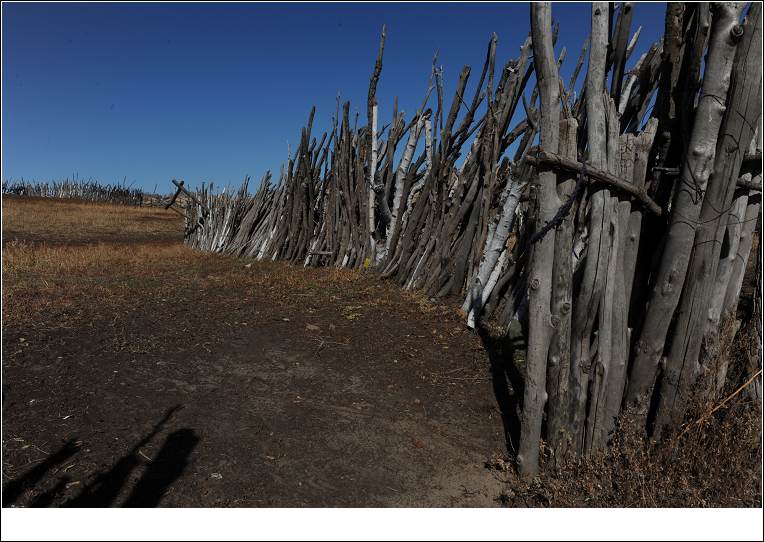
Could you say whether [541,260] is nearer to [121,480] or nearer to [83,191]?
[121,480]

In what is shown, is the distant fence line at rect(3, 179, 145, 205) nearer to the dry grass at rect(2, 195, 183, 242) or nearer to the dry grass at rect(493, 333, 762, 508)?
the dry grass at rect(2, 195, 183, 242)

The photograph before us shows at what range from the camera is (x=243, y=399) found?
3.41 metres

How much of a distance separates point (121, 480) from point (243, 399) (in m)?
1.03

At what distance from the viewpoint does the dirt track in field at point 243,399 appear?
2.48 m

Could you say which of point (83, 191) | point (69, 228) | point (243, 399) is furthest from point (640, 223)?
point (83, 191)

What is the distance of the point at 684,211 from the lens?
2.44 meters

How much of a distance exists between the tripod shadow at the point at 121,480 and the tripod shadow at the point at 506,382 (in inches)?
67.3

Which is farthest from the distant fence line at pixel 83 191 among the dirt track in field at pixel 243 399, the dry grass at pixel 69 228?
the dirt track in field at pixel 243 399

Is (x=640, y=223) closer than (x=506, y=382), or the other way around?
(x=640, y=223)

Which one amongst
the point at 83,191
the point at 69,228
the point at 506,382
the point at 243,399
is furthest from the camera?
the point at 83,191

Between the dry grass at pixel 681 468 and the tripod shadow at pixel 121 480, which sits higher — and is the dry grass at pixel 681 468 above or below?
above

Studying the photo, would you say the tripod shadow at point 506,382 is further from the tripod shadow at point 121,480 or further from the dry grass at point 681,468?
the tripod shadow at point 121,480

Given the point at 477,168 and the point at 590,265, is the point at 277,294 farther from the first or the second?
the point at 590,265

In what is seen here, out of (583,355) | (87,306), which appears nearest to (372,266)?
(87,306)
